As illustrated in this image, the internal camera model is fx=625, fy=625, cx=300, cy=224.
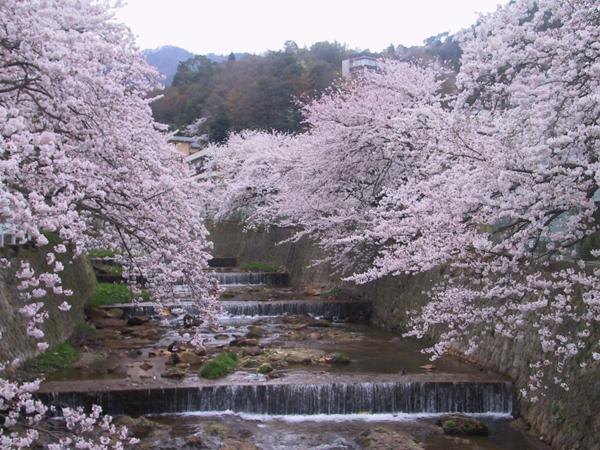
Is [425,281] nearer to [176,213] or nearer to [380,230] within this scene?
[380,230]

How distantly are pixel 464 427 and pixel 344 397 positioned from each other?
1865mm

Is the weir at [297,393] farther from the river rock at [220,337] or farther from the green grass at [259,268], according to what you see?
the green grass at [259,268]

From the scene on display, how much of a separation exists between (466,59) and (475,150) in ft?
3.68

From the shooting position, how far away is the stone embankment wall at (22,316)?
384 inches

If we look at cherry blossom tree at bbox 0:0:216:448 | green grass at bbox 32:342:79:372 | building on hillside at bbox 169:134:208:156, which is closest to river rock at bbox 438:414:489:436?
cherry blossom tree at bbox 0:0:216:448

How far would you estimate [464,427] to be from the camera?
884cm

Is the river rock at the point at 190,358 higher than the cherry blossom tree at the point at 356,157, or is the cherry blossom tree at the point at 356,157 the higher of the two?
the cherry blossom tree at the point at 356,157

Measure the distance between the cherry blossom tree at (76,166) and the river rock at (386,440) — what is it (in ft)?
10.2

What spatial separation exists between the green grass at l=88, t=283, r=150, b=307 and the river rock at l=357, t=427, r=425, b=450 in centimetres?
1006

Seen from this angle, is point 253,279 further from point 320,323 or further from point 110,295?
point 320,323

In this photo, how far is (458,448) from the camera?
8.25 metres

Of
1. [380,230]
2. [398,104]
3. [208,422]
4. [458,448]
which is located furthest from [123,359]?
[398,104]

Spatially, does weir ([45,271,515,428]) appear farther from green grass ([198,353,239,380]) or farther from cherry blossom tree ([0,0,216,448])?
cherry blossom tree ([0,0,216,448])

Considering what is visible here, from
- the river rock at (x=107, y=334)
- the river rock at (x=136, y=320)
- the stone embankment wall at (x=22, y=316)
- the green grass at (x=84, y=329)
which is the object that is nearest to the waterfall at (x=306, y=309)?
the river rock at (x=136, y=320)
